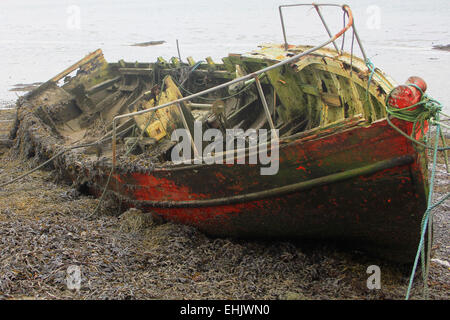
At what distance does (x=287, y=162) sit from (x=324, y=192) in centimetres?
48

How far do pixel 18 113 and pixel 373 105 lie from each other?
715 cm

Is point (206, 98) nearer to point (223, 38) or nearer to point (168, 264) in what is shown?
point (168, 264)

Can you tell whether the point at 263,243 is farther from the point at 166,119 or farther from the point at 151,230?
the point at 166,119

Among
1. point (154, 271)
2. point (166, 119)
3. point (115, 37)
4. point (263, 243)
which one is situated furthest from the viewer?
point (115, 37)

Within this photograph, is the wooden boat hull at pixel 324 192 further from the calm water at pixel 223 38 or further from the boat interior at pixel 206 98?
the calm water at pixel 223 38

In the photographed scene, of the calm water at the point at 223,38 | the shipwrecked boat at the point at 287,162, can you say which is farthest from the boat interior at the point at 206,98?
the calm water at the point at 223,38

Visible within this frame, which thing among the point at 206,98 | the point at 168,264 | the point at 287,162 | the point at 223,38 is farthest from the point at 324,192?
the point at 223,38

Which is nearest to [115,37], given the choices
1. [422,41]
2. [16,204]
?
[422,41]

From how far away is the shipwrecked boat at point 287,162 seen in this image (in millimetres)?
4105

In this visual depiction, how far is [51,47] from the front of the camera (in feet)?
88.0

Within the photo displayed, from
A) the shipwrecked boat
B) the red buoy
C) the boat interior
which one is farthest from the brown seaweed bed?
the red buoy

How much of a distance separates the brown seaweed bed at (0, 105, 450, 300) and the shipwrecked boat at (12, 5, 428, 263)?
0.23 m

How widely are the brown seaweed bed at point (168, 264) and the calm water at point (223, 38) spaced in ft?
30.0
